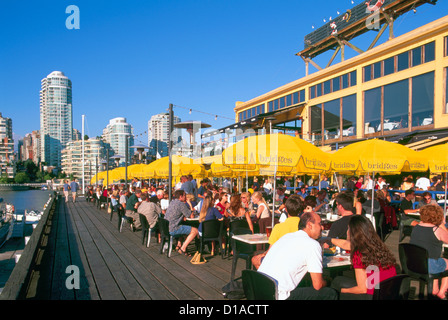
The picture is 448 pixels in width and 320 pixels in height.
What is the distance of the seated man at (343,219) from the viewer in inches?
183

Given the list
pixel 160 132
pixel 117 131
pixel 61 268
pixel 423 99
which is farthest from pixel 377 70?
pixel 117 131

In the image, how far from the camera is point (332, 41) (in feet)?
79.1

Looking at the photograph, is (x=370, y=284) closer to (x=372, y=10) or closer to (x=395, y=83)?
(x=395, y=83)

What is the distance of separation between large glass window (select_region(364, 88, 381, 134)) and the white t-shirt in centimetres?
1859

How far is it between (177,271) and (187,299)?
1403 mm

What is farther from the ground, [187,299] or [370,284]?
[370,284]

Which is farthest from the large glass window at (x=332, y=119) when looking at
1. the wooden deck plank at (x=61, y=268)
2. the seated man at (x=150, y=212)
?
the wooden deck plank at (x=61, y=268)

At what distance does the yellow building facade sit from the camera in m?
15.7

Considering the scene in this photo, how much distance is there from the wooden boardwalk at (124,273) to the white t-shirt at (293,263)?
187 centimetres

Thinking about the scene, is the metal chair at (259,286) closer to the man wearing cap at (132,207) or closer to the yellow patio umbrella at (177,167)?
the man wearing cap at (132,207)

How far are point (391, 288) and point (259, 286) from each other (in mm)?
1138

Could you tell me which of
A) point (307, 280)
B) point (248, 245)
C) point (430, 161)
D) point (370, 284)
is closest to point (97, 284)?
point (248, 245)

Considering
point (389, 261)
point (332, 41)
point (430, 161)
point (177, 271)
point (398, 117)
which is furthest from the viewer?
point (332, 41)
